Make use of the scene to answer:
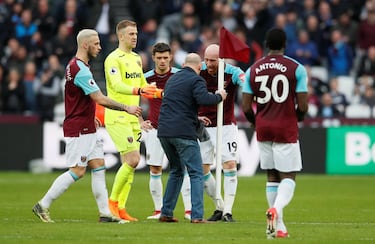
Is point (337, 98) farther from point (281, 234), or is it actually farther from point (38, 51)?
point (281, 234)

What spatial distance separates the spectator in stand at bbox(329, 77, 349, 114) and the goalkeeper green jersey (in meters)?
13.1

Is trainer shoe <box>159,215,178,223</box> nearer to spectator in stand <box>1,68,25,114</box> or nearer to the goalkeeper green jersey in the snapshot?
the goalkeeper green jersey

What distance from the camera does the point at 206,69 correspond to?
55.4ft

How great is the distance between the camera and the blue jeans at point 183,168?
15375 mm

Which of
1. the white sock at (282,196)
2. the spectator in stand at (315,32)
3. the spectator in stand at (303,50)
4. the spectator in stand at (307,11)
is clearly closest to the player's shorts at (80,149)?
the white sock at (282,196)

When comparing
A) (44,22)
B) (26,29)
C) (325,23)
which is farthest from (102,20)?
(325,23)

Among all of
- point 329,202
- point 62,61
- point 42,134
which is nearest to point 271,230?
point 329,202

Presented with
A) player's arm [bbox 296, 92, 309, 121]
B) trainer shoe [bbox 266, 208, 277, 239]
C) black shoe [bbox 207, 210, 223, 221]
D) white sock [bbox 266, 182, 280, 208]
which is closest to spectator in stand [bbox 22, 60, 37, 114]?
black shoe [bbox 207, 210, 223, 221]

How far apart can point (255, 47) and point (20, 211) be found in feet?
46.1

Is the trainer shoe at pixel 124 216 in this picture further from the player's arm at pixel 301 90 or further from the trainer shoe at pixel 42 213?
the player's arm at pixel 301 90

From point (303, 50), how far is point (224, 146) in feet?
46.5

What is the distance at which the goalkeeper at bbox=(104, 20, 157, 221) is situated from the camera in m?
16.4

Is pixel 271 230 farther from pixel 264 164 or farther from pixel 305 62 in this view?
pixel 305 62

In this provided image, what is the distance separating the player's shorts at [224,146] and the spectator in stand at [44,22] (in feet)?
48.7
